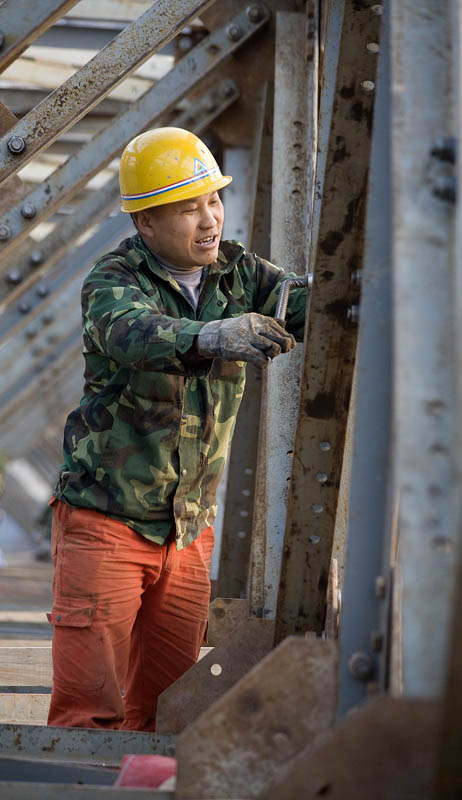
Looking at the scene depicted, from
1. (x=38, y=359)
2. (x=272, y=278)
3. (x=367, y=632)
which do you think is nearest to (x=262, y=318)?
(x=272, y=278)

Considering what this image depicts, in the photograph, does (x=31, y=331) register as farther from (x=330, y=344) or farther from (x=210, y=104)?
(x=330, y=344)

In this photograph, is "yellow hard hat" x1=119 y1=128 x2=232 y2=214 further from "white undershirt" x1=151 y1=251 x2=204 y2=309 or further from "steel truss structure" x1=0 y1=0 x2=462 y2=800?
"steel truss structure" x1=0 y1=0 x2=462 y2=800

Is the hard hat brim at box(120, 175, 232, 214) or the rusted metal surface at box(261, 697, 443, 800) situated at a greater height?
the hard hat brim at box(120, 175, 232, 214)

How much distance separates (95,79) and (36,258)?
8.78ft

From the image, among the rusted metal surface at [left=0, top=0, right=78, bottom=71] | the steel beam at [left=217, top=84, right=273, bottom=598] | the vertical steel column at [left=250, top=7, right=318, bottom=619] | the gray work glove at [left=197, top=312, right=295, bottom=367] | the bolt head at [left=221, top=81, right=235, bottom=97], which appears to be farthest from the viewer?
the bolt head at [left=221, top=81, right=235, bottom=97]

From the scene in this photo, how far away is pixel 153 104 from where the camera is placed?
245 inches

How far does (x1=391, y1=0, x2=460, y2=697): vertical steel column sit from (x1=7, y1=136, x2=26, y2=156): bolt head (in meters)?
2.57

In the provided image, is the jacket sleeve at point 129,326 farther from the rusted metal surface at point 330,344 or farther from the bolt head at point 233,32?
the bolt head at point 233,32

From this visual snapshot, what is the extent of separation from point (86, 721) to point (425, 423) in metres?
2.03

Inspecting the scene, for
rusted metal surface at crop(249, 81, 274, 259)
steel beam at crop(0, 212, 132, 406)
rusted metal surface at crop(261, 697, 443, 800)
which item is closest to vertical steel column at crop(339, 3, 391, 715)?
rusted metal surface at crop(261, 697, 443, 800)

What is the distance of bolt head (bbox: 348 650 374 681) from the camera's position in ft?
8.04

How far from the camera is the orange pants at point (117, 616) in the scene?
3.68 meters

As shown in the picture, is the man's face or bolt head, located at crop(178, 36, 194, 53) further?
bolt head, located at crop(178, 36, 194, 53)

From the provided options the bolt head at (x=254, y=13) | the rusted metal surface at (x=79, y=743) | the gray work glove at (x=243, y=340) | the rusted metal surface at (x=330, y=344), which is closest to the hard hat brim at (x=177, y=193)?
the rusted metal surface at (x=330, y=344)
